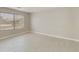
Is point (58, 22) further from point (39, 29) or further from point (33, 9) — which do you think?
point (33, 9)

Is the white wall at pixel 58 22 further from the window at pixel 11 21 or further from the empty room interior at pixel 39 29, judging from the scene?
the window at pixel 11 21

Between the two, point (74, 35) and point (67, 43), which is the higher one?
point (74, 35)

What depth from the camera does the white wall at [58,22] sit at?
69.2 inches

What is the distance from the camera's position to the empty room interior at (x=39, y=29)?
1755 mm

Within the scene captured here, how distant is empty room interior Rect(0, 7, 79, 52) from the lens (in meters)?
1.75

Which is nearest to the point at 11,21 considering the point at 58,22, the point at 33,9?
the point at 33,9

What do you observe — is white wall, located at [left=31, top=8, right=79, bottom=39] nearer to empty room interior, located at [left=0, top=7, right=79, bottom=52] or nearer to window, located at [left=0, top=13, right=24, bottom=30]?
empty room interior, located at [left=0, top=7, right=79, bottom=52]

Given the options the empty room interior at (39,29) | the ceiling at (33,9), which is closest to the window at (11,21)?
the empty room interior at (39,29)

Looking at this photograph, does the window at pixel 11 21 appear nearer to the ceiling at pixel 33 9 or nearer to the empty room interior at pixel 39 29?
the empty room interior at pixel 39 29

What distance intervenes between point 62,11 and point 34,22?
0.53 meters

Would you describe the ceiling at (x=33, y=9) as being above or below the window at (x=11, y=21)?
above
